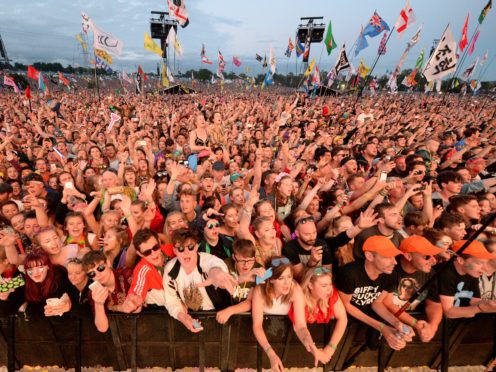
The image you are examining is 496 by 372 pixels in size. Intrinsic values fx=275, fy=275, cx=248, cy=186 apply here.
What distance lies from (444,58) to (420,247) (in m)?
11.3

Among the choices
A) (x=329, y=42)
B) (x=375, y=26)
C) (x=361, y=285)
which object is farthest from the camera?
(x=329, y=42)

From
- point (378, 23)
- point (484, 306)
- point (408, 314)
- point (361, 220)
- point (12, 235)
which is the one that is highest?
point (378, 23)

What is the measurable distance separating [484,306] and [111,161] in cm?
750

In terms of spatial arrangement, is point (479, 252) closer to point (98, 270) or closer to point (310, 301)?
point (310, 301)

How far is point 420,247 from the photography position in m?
2.68

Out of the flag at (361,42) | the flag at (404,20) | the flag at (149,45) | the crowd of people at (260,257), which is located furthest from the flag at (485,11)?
the flag at (149,45)

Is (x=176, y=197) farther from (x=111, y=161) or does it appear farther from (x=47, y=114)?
(x=47, y=114)

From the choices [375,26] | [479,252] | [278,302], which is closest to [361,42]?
[375,26]

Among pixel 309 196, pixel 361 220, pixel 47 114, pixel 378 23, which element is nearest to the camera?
pixel 361 220

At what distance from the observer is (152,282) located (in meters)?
2.70

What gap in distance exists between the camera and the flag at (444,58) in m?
10.4

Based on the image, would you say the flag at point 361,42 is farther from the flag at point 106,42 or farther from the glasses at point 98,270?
the glasses at point 98,270

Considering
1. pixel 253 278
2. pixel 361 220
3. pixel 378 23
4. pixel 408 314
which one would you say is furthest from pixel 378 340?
pixel 378 23

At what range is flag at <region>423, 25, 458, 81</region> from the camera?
409 inches
